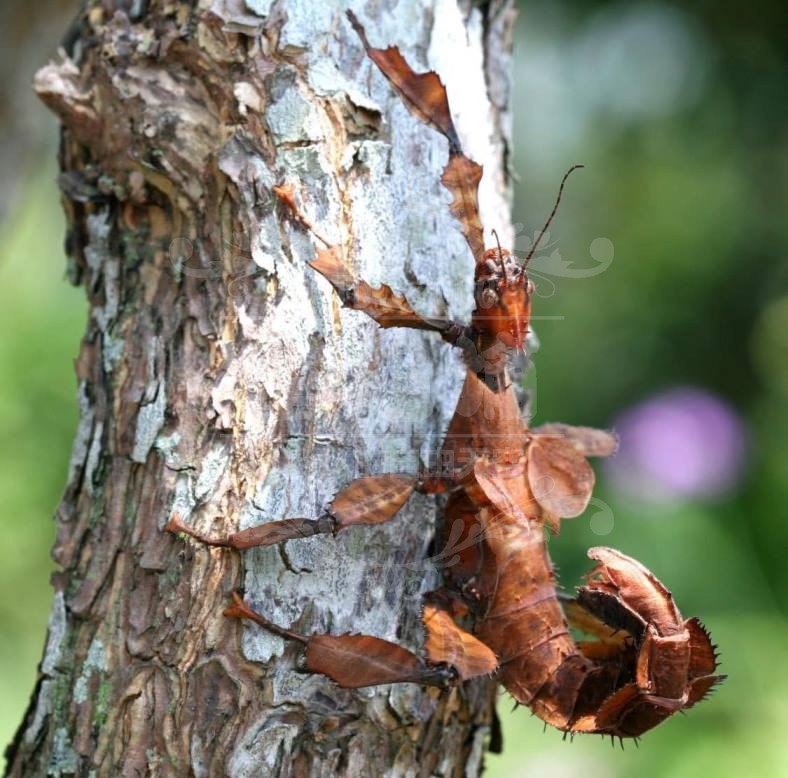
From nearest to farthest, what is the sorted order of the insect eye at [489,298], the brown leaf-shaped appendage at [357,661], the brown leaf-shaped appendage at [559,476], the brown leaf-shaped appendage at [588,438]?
the brown leaf-shaped appendage at [357,661], the insect eye at [489,298], the brown leaf-shaped appendage at [559,476], the brown leaf-shaped appendage at [588,438]

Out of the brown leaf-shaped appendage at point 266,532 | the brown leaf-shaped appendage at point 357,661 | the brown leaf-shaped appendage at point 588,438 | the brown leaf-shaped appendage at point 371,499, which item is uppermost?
the brown leaf-shaped appendage at point 588,438

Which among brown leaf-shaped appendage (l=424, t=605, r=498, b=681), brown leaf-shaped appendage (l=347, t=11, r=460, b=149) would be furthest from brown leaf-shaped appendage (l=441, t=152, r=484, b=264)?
brown leaf-shaped appendage (l=424, t=605, r=498, b=681)

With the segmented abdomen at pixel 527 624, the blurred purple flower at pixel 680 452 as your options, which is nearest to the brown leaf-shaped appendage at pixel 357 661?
the segmented abdomen at pixel 527 624

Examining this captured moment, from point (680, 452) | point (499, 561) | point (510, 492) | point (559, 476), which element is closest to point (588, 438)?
point (559, 476)

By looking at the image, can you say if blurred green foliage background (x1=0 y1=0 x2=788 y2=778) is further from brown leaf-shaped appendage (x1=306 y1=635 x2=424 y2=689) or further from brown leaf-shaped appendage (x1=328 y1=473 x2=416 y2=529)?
brown leaf-shaped appendage (x1=306 y1=635 x2=424 y2=689)

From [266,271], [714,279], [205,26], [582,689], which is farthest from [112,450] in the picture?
[714,279]

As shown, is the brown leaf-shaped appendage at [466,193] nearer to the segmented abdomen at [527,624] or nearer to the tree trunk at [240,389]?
the tree trunk at [240,389]

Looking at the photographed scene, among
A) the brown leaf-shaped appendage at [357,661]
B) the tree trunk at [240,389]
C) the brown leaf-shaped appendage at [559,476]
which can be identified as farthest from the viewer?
the brown leaf-shaped appendage at [559,476]
